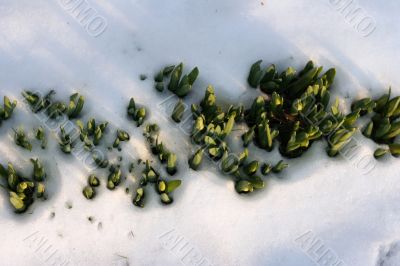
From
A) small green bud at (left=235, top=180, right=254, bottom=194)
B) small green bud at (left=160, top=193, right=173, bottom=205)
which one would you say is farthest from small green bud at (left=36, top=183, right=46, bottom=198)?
small green bud at (left=235, top=180, right=254, bottom=194)

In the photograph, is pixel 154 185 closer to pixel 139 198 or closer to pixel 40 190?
pixel 139 198

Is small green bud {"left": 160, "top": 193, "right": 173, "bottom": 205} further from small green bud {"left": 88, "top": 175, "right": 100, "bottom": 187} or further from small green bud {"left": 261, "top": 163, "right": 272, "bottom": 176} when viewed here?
small green bud {"left": 261, "top": 163, "right": 272, "bottom": 176}

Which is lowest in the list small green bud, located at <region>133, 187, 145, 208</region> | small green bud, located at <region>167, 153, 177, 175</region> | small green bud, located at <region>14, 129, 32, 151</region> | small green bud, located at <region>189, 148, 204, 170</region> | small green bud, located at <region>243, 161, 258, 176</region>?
small green bud, located at <region>14, 129, 32, 151</region>

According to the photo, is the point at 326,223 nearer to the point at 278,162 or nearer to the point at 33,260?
the point at 278,162

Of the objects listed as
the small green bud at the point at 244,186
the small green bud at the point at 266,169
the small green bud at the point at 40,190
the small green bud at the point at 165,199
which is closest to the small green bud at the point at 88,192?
the small green bud at the point at 40,190

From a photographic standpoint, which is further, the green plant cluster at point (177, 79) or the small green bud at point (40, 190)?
the green plant cluster at point (177, 79)

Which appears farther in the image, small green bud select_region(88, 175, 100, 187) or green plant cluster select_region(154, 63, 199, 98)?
green plant cluster select_region(154, 63, 199, 98)

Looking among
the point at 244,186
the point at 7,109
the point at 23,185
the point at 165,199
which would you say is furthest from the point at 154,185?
the point at 7,109

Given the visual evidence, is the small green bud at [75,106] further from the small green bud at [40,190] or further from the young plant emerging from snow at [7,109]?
the small green bud at [40,190]
